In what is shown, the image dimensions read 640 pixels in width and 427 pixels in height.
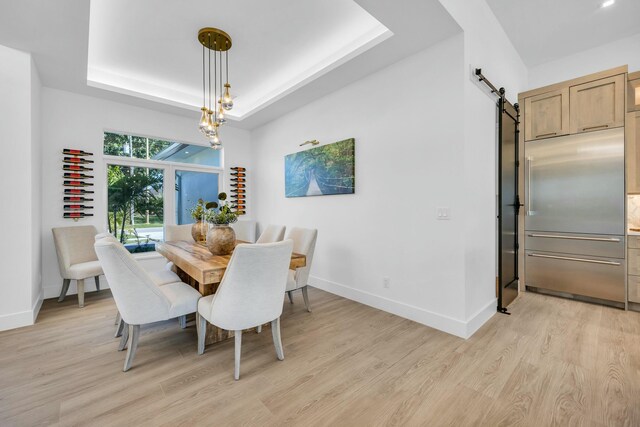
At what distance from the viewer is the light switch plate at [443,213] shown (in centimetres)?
260

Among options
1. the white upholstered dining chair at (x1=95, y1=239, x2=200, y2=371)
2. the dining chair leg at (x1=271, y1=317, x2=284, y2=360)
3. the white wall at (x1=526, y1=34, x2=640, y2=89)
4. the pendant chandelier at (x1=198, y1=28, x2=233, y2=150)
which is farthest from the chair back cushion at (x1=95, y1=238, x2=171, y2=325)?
the white wall at (x1=526, y1=34, x2=640, y2=89)

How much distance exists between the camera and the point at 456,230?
2.54m

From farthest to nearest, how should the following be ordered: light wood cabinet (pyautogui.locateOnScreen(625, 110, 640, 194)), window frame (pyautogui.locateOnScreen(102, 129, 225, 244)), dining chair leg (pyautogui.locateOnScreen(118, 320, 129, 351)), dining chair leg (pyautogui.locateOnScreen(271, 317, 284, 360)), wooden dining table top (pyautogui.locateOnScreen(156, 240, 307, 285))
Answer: window frame (pyautogui.locateOnScreen(102, 129, 225, 244)), light wood cabinet (pyautogui.locateOnScreen(625, 110, 640, 194)), dining chair leg (pyautogui.locateOnScreen(118, 320, 129, 351)), dining chair leg (pyautogui.locateOnScreen(271, 317, 284, 360)), wooden dining table top (pyautogui.locateOnScreen(156, 240, 307, 285))

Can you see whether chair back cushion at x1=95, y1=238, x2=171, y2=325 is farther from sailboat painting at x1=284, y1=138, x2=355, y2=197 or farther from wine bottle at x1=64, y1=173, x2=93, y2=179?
wine bottle at x1=64, y1=173, x2=93, y2=179

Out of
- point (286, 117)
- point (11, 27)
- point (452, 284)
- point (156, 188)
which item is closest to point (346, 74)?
point (286, 117)

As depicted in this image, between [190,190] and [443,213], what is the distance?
4.19 metres

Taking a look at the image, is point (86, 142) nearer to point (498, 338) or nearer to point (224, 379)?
point (224, 379)

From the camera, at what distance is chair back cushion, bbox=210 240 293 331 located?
1.72 meters

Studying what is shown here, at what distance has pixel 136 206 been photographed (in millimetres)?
4359

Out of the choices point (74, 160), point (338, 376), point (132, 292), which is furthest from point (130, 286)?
point (74, 160)

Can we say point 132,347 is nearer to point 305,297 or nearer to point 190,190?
point 305,297

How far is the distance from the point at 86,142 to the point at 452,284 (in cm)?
496

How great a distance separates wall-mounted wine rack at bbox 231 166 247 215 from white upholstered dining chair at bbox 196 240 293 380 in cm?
351

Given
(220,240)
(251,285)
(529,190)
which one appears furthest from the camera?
(529,190)
